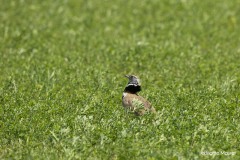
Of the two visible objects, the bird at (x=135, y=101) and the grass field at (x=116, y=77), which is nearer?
the grass field at (x=116, y=77)

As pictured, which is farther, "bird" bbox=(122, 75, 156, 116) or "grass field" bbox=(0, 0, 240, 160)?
"bird" bbox=(122, 75, 156, 116)

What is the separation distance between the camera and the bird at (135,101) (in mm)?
11516

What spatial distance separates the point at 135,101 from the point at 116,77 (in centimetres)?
334

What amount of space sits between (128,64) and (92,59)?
1051 millimetres

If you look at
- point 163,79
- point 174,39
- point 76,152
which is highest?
point 174,39

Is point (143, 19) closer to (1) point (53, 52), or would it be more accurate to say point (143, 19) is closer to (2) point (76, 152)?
(1) point (53, 52)

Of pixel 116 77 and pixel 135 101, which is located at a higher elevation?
pixel 116 77

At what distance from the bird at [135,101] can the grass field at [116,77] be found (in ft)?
0.56

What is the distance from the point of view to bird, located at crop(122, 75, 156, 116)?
11.5 m

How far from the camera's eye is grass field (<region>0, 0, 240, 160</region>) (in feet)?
33.5

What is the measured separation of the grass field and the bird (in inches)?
6.8

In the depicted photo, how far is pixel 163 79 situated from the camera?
1503 centimetres

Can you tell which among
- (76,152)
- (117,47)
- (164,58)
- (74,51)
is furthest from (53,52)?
(76,152)

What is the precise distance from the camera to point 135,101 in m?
11.6
